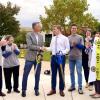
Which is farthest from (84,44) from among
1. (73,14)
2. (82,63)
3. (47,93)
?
(73,14)

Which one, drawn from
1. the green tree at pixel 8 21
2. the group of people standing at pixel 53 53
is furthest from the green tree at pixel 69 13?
the group of people standing at pixel 53 53

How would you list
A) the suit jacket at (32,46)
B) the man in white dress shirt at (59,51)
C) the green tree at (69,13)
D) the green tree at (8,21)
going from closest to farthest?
1. the suit jacket at (32,46)
2. the man in white dress shirt at (59,51)
3. the green tree at (69,13)
4. the green tree at (8,21)

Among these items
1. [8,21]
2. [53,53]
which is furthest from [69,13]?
[53,53]

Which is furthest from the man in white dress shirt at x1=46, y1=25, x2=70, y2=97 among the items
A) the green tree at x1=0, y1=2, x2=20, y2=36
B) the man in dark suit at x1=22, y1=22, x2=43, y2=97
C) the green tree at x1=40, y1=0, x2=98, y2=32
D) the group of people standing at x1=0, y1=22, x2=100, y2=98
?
the green tree at x1=0, y1=2, x2=20, y2=36

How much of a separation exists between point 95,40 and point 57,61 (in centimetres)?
112

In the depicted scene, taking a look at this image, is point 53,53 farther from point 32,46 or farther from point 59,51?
point 32,46

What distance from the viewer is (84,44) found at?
10.7 m

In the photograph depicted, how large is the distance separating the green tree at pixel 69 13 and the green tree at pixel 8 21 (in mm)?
9899

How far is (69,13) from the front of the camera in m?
40.8

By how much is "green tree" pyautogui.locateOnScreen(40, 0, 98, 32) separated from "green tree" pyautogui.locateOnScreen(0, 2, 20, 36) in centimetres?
990

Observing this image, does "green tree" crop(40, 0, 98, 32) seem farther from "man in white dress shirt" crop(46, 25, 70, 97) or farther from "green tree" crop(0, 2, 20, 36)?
"man in white dress shirt" crop(46, 25, 70, 97)

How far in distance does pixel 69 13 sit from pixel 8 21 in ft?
40.5

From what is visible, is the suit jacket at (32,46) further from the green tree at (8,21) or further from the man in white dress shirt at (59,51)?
the green tree at (8,21)

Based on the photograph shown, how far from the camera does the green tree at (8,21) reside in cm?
5091
